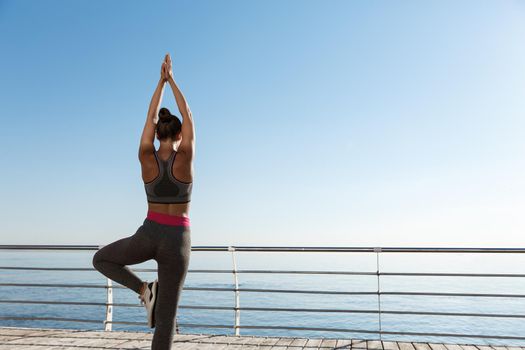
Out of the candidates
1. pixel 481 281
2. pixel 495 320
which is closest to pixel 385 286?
pixel 495 320

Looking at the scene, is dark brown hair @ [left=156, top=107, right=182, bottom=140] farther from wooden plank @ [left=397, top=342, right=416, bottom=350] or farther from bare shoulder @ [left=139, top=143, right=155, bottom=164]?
wooden plank @ [left=397, top=342, right=416, bottom=350]

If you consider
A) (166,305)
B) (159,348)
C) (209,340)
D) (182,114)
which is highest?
(182,114)

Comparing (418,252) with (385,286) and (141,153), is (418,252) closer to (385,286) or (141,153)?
(141,153)

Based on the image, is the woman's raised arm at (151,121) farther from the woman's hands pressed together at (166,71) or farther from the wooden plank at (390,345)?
the wooden plank at (390,345)

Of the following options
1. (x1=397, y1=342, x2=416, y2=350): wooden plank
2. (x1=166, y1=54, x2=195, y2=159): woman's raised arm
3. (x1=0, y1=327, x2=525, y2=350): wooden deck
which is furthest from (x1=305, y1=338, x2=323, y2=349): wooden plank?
(x1=166, y1=54, x2=195, y2=159): woman's raised arm

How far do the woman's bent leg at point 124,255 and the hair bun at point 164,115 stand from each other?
51cm

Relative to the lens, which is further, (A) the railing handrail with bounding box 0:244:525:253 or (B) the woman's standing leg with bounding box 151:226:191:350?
(A) the railing handrail with bounding box 0:244:525:253

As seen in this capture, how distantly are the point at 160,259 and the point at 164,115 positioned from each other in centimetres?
67

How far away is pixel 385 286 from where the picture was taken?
3524 inches

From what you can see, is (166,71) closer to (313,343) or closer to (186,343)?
(186,343)

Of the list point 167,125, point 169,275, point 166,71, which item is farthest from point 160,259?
point 166,71

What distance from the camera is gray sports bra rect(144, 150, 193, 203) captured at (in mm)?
2055

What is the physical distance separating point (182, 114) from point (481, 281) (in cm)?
14395

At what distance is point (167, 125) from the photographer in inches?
84.2
